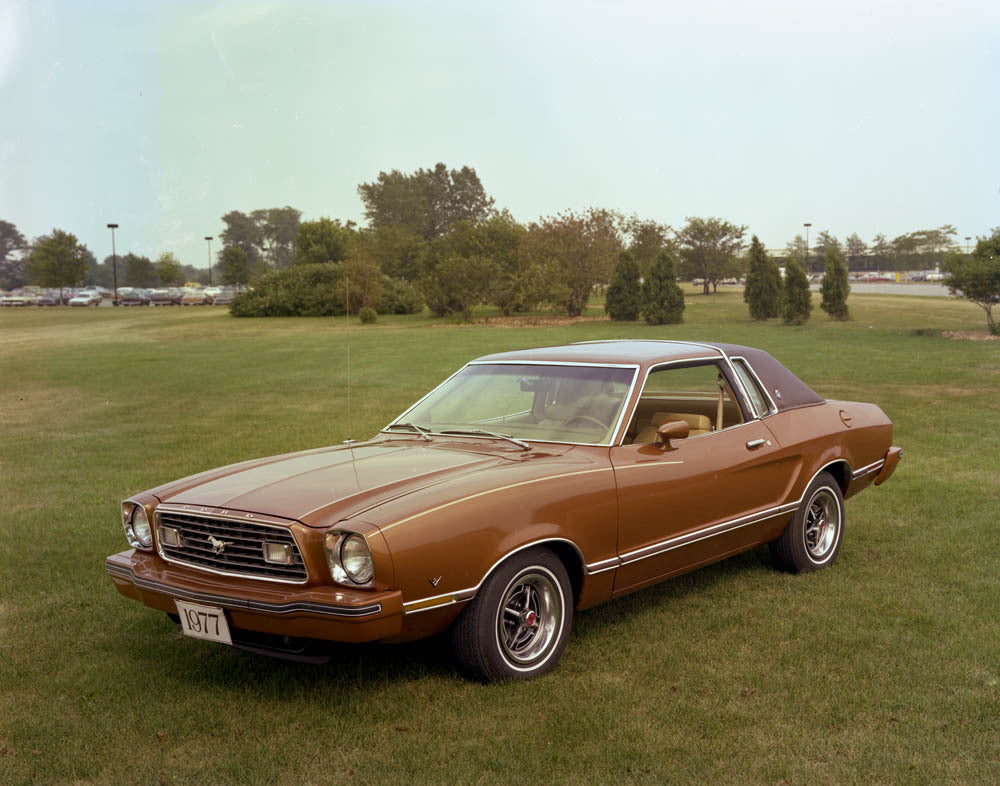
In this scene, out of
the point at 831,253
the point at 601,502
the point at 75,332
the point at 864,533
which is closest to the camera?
the point at 601,502

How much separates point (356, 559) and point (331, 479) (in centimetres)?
68

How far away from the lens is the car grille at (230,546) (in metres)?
4.09

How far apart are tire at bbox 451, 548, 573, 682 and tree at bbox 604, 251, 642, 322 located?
3315 centimetres

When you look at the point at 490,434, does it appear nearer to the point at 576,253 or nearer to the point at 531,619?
the point at 531,619

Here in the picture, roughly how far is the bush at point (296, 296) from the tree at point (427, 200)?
53544 mm

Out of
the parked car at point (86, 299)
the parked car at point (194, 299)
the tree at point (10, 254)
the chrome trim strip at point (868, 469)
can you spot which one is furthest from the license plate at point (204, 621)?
the tree at point (10, 254)

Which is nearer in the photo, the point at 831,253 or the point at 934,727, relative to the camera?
the point at 934,727

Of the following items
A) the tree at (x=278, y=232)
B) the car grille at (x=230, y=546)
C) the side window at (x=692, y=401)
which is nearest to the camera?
the car grille at (x=230, y=546)

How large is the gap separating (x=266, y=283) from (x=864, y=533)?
48025mm

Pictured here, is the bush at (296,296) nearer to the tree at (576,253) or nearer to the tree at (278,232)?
the tree at (576,253)

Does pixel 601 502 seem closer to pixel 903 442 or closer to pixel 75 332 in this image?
pixel 903 442

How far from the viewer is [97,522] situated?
782 centimetres

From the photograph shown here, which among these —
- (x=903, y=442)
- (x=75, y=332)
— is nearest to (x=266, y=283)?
(x=75, y=332)

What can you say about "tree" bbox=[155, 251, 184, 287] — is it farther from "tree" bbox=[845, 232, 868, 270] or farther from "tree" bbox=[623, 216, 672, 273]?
"tree" bbox=[845, 232, 868, 270]
